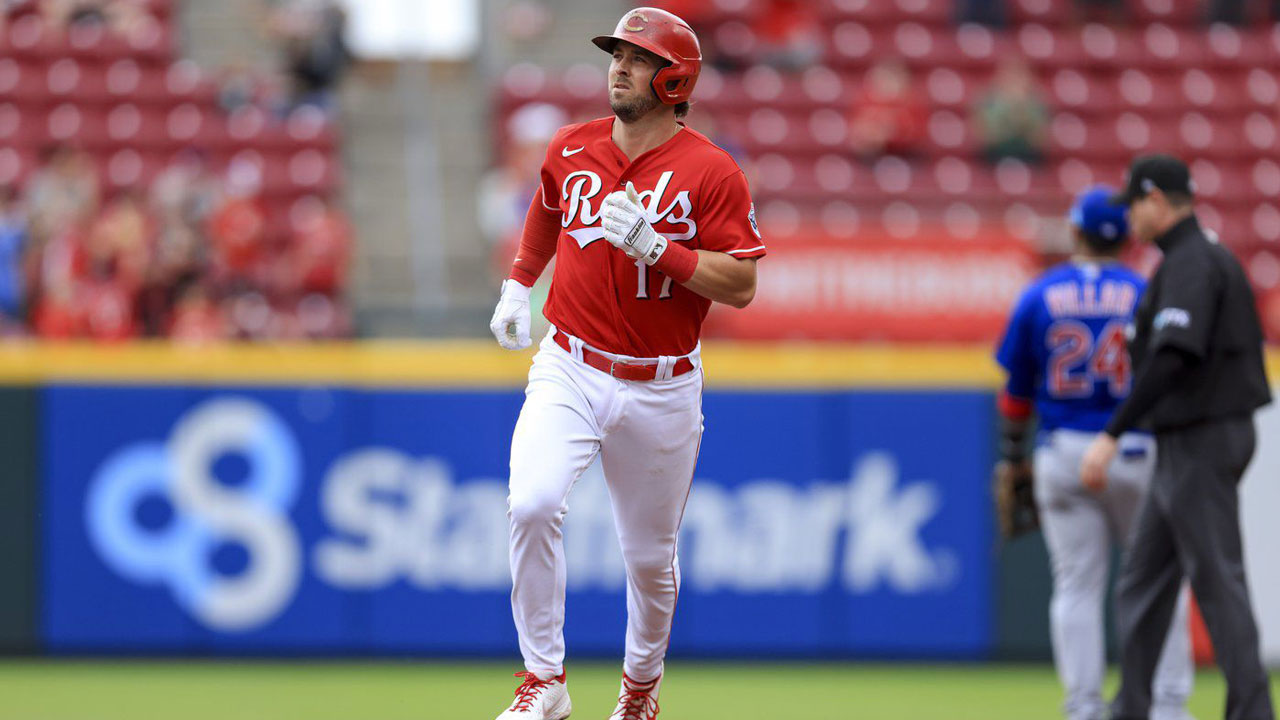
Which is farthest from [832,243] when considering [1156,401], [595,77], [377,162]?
[1156,401]

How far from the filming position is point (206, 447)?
966 cm

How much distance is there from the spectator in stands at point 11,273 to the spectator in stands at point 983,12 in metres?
8.81

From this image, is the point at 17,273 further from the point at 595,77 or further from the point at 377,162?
the point at 595,77

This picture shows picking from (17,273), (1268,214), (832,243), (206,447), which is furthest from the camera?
(1268,214)

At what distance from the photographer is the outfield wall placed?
965 centimetres

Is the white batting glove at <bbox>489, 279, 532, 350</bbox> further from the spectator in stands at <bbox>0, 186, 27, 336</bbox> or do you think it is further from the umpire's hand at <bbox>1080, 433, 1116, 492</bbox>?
the spectator in stands at <bbox>0, 186, 27, 336</bbox>

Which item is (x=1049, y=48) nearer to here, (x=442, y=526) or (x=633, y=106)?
(x=442, y=526)

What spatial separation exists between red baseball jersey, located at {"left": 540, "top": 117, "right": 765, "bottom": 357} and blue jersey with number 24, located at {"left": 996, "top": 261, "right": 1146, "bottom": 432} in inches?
72.8

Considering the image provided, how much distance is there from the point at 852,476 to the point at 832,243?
3359mm

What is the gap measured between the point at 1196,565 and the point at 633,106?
2588 millimetres

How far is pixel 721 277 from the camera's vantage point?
17.8ft

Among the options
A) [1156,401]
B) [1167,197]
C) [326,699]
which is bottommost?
[326,699]

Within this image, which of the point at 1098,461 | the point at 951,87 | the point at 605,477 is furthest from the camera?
the point at 951,87

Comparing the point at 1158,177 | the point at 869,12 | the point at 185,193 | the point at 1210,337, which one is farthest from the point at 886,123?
the point at 1210,337
